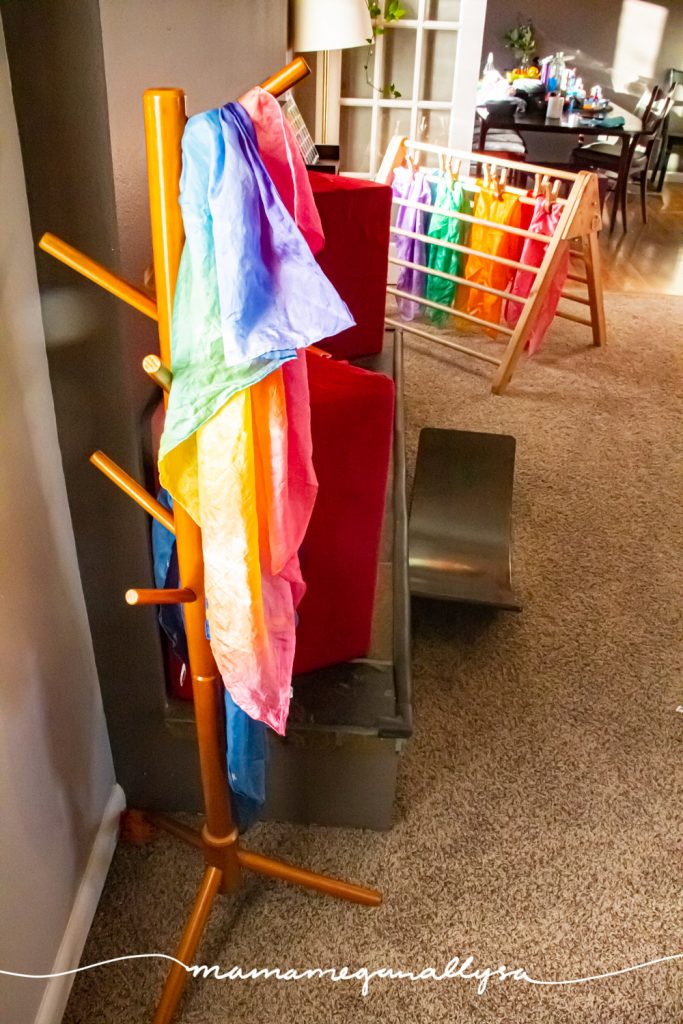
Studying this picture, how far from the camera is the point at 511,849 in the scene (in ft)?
4.68

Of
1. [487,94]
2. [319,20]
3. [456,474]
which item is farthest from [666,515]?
[487,94]

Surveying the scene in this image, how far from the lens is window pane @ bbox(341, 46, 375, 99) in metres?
3.67

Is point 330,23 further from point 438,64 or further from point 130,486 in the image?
point 130,486

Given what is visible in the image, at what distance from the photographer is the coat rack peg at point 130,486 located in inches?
34.9

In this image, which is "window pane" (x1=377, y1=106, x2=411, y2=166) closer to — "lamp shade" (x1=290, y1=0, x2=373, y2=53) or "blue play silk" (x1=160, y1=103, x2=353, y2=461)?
"lamp shade" (x1=290, y1=0, x2=373, y2=53)

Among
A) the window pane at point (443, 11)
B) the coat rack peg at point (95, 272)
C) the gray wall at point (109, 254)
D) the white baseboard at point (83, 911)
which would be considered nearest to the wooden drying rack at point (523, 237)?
the window pane at point (443, 11)

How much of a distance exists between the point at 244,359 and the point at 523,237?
104 inches

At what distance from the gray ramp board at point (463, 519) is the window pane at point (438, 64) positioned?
208 cm

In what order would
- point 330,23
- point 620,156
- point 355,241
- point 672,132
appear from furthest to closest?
1. point 672,132
2. point 620,156
3. point 330,23
4. point 355,241

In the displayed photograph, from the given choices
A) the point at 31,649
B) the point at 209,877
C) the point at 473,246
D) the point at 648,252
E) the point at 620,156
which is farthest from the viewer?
the point at 620,156

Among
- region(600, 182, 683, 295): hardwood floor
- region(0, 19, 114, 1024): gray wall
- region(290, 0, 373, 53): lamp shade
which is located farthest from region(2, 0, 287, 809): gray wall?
region(600, 182, 683, 295): hardwood floor

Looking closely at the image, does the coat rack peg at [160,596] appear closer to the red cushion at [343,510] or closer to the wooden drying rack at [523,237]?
the red cushion at [343,510]

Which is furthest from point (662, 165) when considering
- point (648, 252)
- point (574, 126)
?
point (648, 252)

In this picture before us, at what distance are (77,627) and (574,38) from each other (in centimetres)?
772
